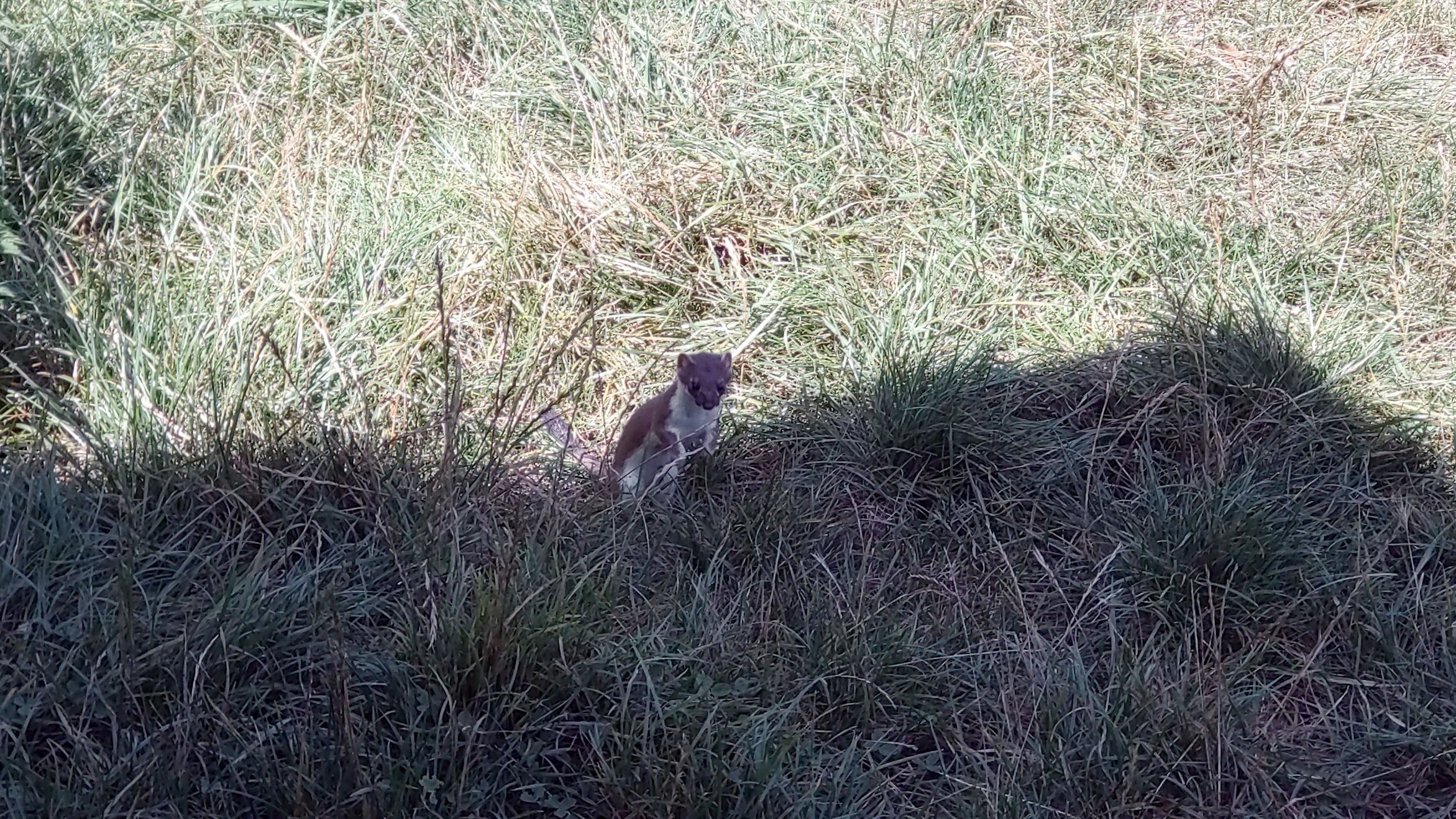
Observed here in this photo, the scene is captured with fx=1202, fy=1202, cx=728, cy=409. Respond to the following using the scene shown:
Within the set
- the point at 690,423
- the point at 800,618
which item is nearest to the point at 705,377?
the point at 690,423

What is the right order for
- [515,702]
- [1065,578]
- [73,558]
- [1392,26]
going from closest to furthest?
[515,702] < [73,558] < [1065,578] < [1392,26]

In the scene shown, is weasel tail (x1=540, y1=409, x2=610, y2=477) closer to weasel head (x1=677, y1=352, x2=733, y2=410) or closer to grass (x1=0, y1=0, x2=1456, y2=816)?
grass (x1=0, y1=0, x2=1456, y2=816)

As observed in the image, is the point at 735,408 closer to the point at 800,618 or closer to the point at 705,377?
the point at 705,377

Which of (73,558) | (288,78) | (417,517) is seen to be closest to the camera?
(73,558)

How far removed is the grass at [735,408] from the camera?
8.81 ft

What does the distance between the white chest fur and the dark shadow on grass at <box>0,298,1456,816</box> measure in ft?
0.48

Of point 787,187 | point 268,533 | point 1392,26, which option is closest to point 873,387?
point 787,187

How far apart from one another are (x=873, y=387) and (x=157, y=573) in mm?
2177

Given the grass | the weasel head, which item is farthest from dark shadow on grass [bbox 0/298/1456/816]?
the weasel head

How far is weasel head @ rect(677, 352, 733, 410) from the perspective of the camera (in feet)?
12.2

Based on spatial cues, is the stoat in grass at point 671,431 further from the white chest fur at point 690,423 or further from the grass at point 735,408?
the grass at point 735,408

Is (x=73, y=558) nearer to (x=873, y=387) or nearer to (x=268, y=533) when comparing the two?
(x=268, y=533)

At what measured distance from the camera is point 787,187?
477cm

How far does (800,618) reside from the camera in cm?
316
